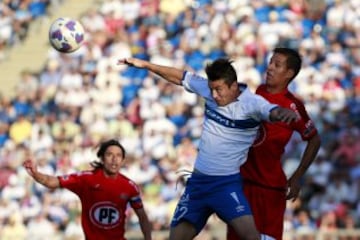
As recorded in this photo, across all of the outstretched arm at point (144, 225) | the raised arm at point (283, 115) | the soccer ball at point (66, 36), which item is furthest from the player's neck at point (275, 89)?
the soccer ball at point (66, 36)

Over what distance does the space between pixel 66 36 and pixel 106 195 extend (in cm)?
194

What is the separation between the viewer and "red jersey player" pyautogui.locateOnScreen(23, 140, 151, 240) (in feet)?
37.5

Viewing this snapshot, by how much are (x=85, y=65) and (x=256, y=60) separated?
11.4ft

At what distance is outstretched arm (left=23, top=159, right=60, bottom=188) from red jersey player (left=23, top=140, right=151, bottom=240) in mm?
28

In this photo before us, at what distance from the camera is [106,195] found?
37.8 ft

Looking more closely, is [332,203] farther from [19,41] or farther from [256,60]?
[19,41]

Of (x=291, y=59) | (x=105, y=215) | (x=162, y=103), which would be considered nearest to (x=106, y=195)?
(x=105, y=215)

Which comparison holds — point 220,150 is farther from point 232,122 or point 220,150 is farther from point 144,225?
point 144,225

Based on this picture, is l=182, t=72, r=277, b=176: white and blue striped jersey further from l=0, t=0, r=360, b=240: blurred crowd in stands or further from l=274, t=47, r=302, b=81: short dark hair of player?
l=0, t=0, r=360, b=240: blurred crowd in stands

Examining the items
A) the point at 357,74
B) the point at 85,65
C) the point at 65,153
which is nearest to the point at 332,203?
the point at 357,74

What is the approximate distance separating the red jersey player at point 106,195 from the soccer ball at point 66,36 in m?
1.35

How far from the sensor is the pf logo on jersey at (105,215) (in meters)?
11.5

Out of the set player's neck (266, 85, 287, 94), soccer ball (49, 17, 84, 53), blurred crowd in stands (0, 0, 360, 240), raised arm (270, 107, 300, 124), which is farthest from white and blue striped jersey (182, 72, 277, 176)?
blurred crowd in stands (0, 0, 360, 240)

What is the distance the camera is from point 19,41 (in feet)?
79.5
